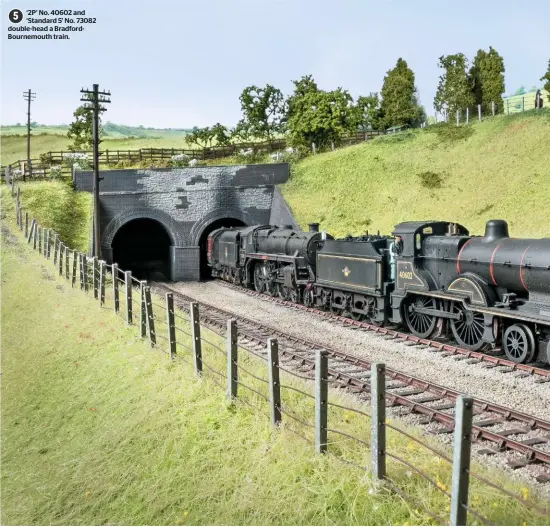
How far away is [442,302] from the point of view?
15.3 m

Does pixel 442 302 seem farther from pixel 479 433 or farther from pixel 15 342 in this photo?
pixel 15 342

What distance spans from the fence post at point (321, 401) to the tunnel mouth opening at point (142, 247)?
3526 centimetres

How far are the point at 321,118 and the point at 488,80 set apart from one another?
1452 cm

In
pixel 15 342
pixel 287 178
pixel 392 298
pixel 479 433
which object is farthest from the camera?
pixel 287 178

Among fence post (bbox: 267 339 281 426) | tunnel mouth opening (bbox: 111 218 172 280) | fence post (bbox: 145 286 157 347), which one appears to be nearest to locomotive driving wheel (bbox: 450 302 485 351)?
fence post (bbox: 145 286 157 347)

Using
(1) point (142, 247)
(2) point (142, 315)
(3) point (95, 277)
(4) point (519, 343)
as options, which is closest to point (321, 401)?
(2) point (142, 315)

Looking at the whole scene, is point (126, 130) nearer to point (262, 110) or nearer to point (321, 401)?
point (262, 110)

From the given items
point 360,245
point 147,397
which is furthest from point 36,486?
point 360,245

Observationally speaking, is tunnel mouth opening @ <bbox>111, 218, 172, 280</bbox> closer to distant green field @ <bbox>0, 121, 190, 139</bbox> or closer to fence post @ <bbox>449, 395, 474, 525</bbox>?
fence post @ <bbox>449, 395, 474, 525</bbox>

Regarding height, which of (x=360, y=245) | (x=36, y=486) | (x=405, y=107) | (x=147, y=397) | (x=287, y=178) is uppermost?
(x=405, y=107)

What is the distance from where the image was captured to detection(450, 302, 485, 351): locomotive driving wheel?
14.0 m

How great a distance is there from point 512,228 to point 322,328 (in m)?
13.7

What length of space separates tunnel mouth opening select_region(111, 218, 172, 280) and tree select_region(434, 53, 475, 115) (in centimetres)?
2538

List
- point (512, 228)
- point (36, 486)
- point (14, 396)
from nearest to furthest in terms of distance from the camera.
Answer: point (36, 486), point (14, 396), point (512, 228)
